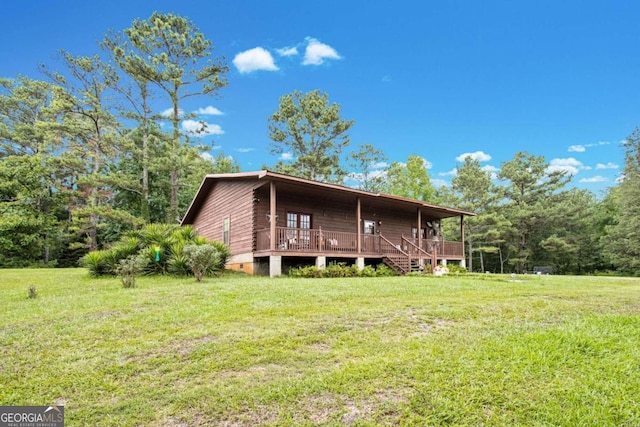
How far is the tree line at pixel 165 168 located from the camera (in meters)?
24.3

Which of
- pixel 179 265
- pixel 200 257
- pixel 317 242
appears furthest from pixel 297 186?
pixel 200 257

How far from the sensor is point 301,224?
16641 millimetres

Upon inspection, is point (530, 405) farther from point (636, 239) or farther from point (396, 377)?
point (636, 239)

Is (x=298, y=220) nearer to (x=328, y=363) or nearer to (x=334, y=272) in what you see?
(x=334, y=272)

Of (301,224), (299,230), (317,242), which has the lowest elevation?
(317,242)

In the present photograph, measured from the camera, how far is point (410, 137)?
125 ft

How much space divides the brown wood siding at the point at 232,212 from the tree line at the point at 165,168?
5985 millimetres

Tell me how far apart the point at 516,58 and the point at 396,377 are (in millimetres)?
27514

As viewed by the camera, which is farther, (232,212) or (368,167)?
(368,167)

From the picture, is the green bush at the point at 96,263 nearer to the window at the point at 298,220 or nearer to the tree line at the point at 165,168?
the window at the point at 298,220

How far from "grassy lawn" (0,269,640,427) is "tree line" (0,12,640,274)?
20530mm

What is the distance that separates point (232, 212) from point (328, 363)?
13982 mm

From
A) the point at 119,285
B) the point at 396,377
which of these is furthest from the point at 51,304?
the point at 396,377

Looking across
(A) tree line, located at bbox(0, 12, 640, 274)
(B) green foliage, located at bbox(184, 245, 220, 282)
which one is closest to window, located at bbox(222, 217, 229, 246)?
(B) green foliage, located at bbox(184, 245, 220, 282)
